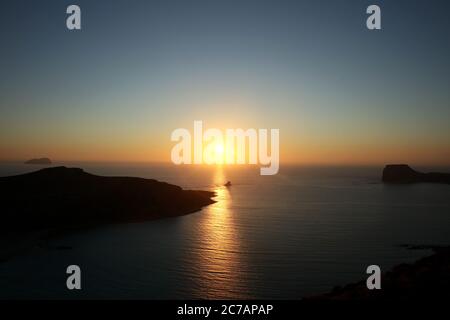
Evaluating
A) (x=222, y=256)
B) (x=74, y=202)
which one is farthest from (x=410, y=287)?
(x=74, y=202)

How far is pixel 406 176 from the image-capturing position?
625 feet

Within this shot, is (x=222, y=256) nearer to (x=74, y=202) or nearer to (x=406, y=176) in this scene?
(x=74, y=202)

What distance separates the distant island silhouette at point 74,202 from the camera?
55.7 meters

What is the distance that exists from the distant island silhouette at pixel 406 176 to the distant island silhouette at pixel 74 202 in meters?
155

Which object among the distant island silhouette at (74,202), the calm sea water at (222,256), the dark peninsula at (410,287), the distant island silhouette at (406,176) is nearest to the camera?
the dark peninsula at (410,287)

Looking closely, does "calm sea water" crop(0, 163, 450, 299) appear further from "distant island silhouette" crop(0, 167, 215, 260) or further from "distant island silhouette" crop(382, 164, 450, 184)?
"distant island silhouette" crop(382, 164, 450, 184)

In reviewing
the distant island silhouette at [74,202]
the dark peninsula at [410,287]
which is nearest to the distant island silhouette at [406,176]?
the distant island silhouette at [74,202]

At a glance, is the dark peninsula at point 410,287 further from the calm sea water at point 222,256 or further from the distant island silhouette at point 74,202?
the distant island silhouette at point 74,202

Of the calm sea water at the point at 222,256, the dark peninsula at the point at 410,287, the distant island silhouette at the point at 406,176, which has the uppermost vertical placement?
the dark peninsula at the point at 410,287

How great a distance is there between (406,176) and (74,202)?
187 metres

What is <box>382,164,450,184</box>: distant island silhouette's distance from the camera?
613 feet

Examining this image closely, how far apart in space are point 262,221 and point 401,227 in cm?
2533

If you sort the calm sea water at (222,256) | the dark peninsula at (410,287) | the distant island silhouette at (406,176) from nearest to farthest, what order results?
the dark peninsula at (410,287) → the calm sea water at (222,256) → the distant island silhouette at (406,176)
